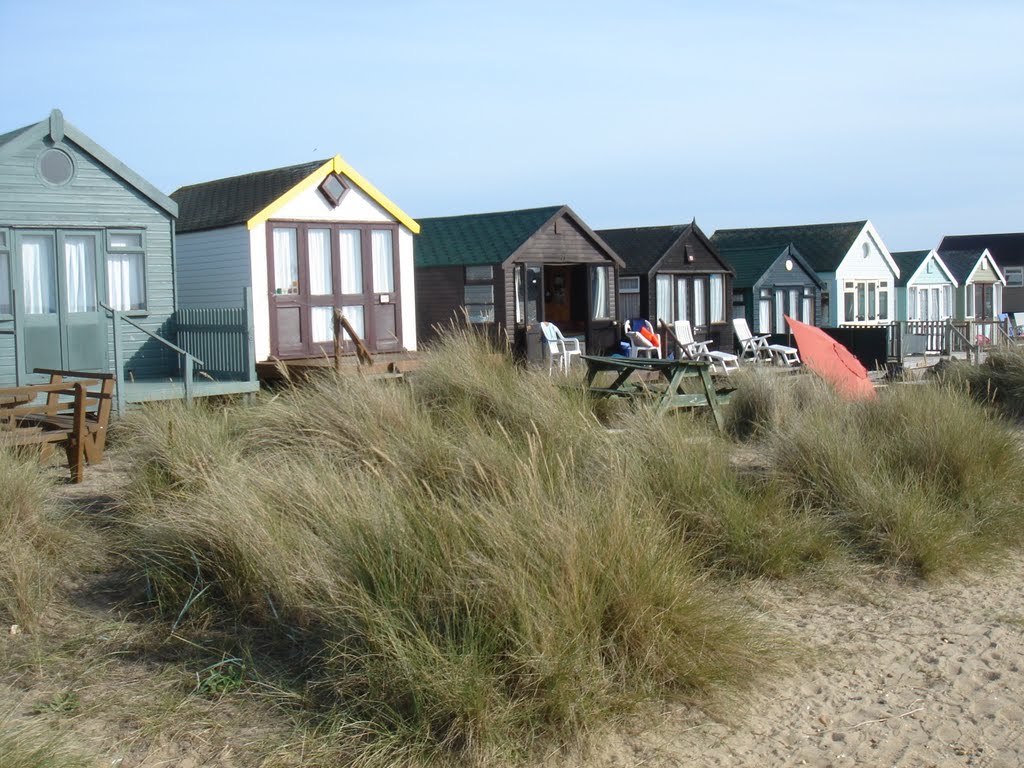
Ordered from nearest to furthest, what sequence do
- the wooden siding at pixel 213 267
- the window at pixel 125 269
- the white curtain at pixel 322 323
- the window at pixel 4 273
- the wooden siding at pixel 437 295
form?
1. the window at pixel 4 273
2. the window at pixel 125 269
3. the wooden siding at pixel 213 267
4. the white curtain at pixel 322 323
5. the wooden siding at pixel 437 295

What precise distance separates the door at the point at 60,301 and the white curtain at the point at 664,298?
12.8 meters

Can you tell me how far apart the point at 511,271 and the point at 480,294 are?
2.65ft

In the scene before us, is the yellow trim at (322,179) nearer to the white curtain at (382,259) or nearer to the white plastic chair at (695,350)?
the white curtain at (382,259)

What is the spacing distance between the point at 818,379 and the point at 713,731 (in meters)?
7.01

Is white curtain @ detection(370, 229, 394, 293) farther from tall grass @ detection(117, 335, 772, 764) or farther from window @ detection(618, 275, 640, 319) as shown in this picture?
tall grass @ detection(117, 335, 772, 764)

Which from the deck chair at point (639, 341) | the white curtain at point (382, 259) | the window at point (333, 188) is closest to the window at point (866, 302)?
the deck chair at point (639, 341)

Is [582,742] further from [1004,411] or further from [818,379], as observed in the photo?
[1004,411]

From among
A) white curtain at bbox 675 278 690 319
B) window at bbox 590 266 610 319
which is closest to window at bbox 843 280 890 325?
white curtain at bbox 675 278 690 319

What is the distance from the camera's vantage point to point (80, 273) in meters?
13.6

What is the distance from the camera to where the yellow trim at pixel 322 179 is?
15.1 metres

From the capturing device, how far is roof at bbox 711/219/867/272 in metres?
30.5

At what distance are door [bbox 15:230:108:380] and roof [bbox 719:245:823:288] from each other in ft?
54.8

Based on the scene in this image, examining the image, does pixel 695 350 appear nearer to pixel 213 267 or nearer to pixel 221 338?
pixel 213 267

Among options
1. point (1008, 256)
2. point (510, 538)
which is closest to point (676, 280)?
point (510, 538)
